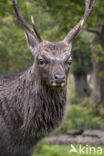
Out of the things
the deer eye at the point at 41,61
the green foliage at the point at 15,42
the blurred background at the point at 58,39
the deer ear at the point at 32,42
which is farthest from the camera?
the blurred background at the point at 58,39

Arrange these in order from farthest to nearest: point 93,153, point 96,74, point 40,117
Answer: point 96,74
point 93,153
point 40,117

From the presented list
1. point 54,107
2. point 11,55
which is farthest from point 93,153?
point 11,55

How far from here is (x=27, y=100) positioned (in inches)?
178

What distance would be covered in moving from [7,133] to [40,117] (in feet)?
2.08

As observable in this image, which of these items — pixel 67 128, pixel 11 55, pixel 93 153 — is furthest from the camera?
pixel 67 128

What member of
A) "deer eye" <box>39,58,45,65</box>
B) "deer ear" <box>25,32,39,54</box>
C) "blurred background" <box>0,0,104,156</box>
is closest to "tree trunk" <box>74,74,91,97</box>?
"blurred background" <box>0,0,104,156</box>

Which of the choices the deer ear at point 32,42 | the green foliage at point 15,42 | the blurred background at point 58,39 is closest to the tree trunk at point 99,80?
the blurred background at point 58,39

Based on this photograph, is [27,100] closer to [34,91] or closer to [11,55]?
[34,91]

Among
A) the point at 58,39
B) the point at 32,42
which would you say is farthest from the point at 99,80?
the point at 32,42

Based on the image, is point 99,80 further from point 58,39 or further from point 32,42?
point 32,42

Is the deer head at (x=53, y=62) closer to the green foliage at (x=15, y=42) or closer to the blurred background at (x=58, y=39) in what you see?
the blurred background at (x=58, y=39)

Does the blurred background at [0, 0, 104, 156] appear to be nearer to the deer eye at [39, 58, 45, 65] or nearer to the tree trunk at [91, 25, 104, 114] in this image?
the tree trunk at [91, 25, 104, 114]

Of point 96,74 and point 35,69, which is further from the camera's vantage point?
point 96,74

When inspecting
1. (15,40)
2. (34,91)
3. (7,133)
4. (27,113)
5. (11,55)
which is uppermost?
(15,40)
